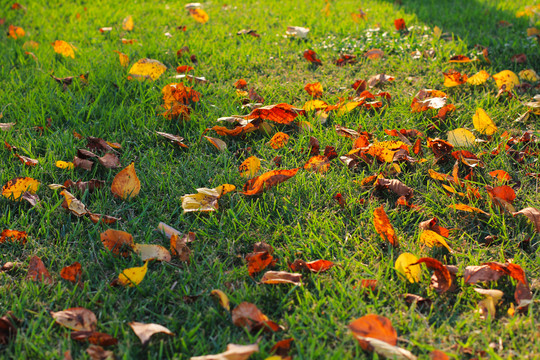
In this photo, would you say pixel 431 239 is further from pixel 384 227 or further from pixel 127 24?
pixel 127 24

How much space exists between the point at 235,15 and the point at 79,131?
260cm

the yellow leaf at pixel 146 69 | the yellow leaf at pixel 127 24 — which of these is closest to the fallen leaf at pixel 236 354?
the yellow leaf at pixel 146 69

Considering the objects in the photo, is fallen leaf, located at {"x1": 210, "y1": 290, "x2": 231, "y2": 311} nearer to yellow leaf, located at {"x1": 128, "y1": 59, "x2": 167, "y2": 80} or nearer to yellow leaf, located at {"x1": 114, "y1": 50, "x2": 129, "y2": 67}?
yellow leaf, located at {"x1": 128, "y1": 59, "x2": 167, "y2": 80}

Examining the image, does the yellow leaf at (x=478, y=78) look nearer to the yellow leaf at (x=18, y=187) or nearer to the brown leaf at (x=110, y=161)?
the brown leaf at (x=110, y=161)

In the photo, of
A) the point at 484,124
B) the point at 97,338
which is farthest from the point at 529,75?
the point at 97,338

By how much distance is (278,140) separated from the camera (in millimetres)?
2463

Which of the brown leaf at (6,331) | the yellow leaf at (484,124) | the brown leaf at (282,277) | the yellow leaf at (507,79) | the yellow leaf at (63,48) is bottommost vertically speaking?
the brown leaf at (6,331)

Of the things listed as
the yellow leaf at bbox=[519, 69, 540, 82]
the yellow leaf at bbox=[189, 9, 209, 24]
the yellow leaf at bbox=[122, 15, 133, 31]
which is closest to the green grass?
the yellow leaf at bbox=[519, 69, 540, 82]

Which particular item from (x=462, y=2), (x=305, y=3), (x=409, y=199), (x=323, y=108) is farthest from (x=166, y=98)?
(x=462, y=2)

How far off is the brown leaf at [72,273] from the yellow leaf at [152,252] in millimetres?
218

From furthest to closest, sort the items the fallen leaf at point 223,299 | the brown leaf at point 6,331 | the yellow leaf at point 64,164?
the yellow leaf at point 64,164 → the fallen leaf at point 223,299 → the brown leaf at point 6,331

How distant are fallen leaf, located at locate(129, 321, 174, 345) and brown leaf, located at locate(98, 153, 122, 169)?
3.36 feet

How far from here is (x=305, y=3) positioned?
498cm

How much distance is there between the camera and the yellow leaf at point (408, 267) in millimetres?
1648
